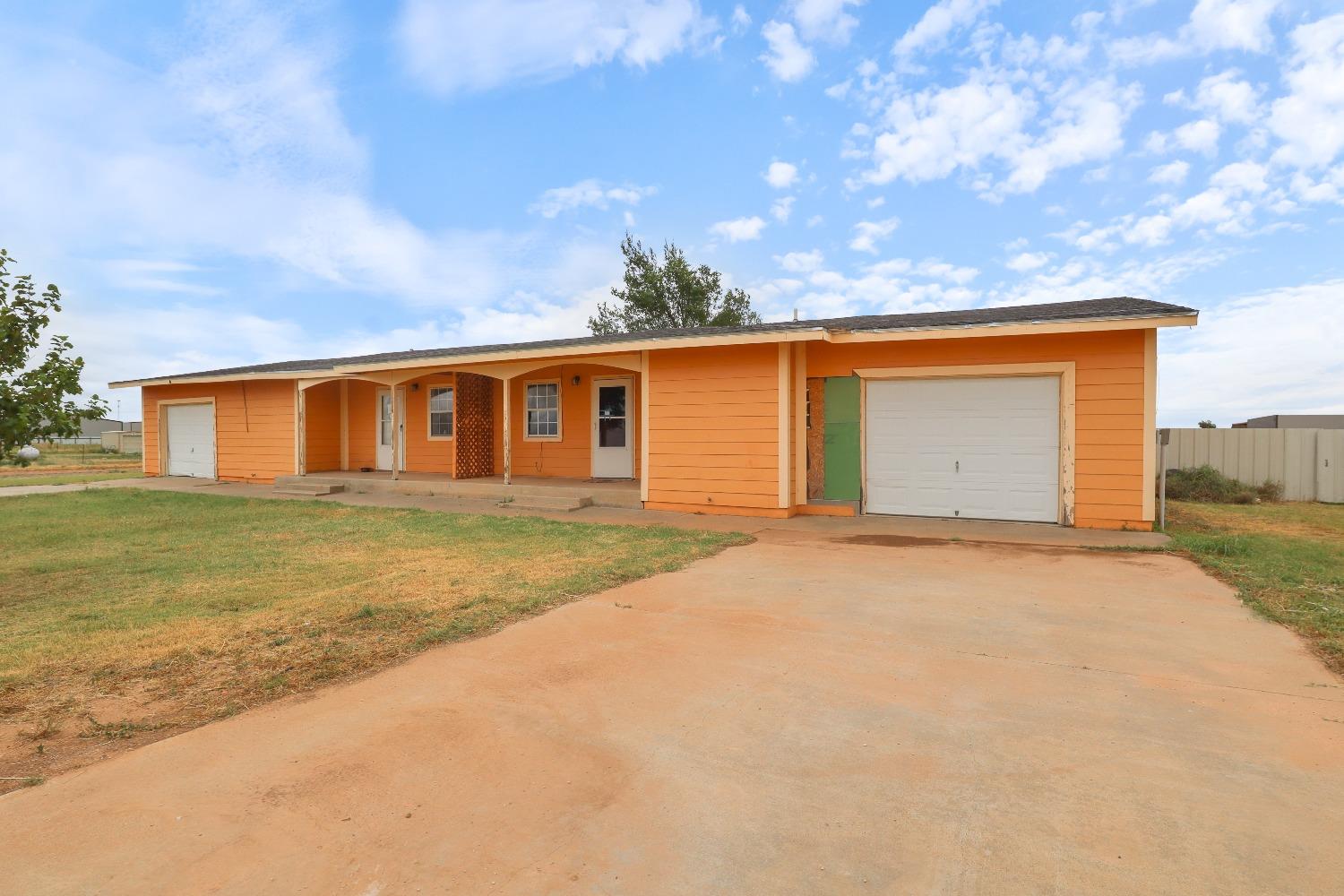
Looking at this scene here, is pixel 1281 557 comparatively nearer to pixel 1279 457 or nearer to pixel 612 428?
pixel 1279 457

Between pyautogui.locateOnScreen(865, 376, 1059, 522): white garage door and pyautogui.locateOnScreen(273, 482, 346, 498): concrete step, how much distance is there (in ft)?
36.2

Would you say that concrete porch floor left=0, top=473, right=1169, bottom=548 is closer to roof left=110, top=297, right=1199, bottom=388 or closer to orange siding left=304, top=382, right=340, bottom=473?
roof left=110, top=297, right=1199, bottom=388

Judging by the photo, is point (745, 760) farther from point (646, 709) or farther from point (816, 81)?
point (816, 81)

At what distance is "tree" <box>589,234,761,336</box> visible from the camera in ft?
91.2

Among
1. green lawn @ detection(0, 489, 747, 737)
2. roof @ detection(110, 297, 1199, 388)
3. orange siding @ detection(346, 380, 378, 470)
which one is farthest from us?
orange siding @ detection(346, 380, 378, 470)

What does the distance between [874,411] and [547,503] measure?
230 inches

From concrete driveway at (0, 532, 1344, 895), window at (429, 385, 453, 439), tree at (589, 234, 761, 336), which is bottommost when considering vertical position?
concrete driveway at (0, 532, 1344, 895)

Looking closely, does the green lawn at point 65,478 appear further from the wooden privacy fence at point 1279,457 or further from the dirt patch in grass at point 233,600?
the wooden privacy fence at point 1279,457

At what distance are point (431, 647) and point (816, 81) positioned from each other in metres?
12.9

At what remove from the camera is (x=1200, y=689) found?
341 cm

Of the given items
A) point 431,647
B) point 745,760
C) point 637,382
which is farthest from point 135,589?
point 637,382

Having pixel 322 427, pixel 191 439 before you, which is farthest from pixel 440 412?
pixel 191 439

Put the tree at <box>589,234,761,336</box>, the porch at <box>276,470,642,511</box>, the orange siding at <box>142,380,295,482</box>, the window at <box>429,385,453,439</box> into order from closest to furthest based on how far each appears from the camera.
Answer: the porch at <box>276,470,642,511</box> → the window at <box>429,385,453,439</box> → the orange siding at <box>142,380,295,482</box> → the tree at <box>589,234,761,336</box>

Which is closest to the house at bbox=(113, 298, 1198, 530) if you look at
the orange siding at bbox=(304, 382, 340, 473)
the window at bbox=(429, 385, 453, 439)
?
the window at bbox=(429, 385, 453, 439)
